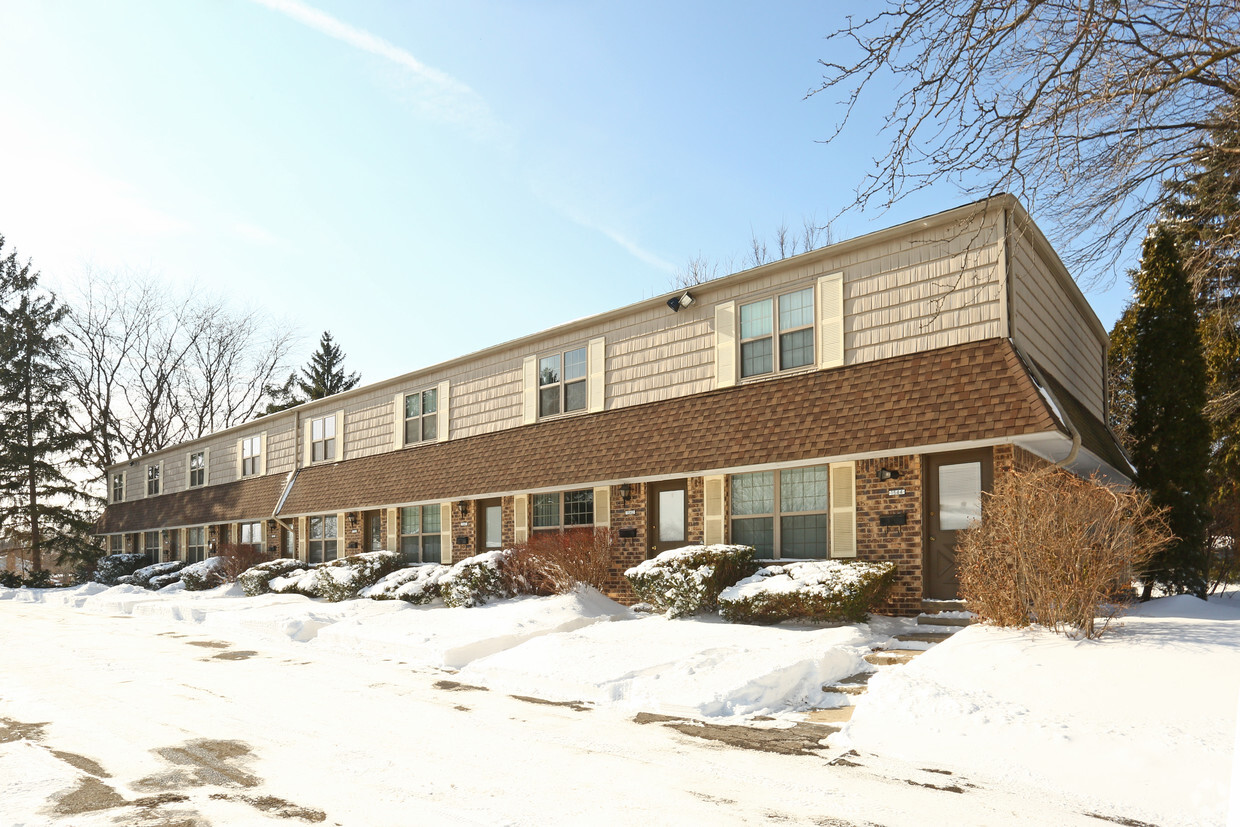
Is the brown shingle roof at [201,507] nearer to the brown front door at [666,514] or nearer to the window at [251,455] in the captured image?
the window at [251,455]

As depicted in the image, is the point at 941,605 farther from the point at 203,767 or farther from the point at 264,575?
the point at 264,575

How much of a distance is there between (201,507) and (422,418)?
14597 millimetres

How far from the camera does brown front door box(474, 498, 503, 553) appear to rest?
1905 centimetres

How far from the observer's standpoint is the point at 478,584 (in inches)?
616

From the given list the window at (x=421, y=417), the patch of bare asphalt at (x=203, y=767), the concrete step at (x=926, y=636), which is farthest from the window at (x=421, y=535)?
the patch of bare asphalt at (x=203, y=767)

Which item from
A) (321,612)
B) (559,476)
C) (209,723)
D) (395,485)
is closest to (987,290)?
(559,476)

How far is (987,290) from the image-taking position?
37.0 feet

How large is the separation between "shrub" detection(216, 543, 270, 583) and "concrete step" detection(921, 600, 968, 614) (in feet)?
69.0

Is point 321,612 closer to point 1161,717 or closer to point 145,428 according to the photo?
point 1161,717

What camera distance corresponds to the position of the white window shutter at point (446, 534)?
1991 cm

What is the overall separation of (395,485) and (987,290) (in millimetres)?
15577

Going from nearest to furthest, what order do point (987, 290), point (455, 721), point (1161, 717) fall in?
point (1161, 717), point (455, 721), point (987, 290)

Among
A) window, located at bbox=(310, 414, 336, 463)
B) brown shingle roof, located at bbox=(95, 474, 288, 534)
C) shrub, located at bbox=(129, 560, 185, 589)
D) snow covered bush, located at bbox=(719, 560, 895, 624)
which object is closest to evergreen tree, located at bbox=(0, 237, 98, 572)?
brown shingle roof, located at bbox=(95, 474, 288, 534)

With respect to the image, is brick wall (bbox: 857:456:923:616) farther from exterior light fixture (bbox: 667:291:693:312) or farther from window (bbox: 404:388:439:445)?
window (bbox: 404:388:439:445)
